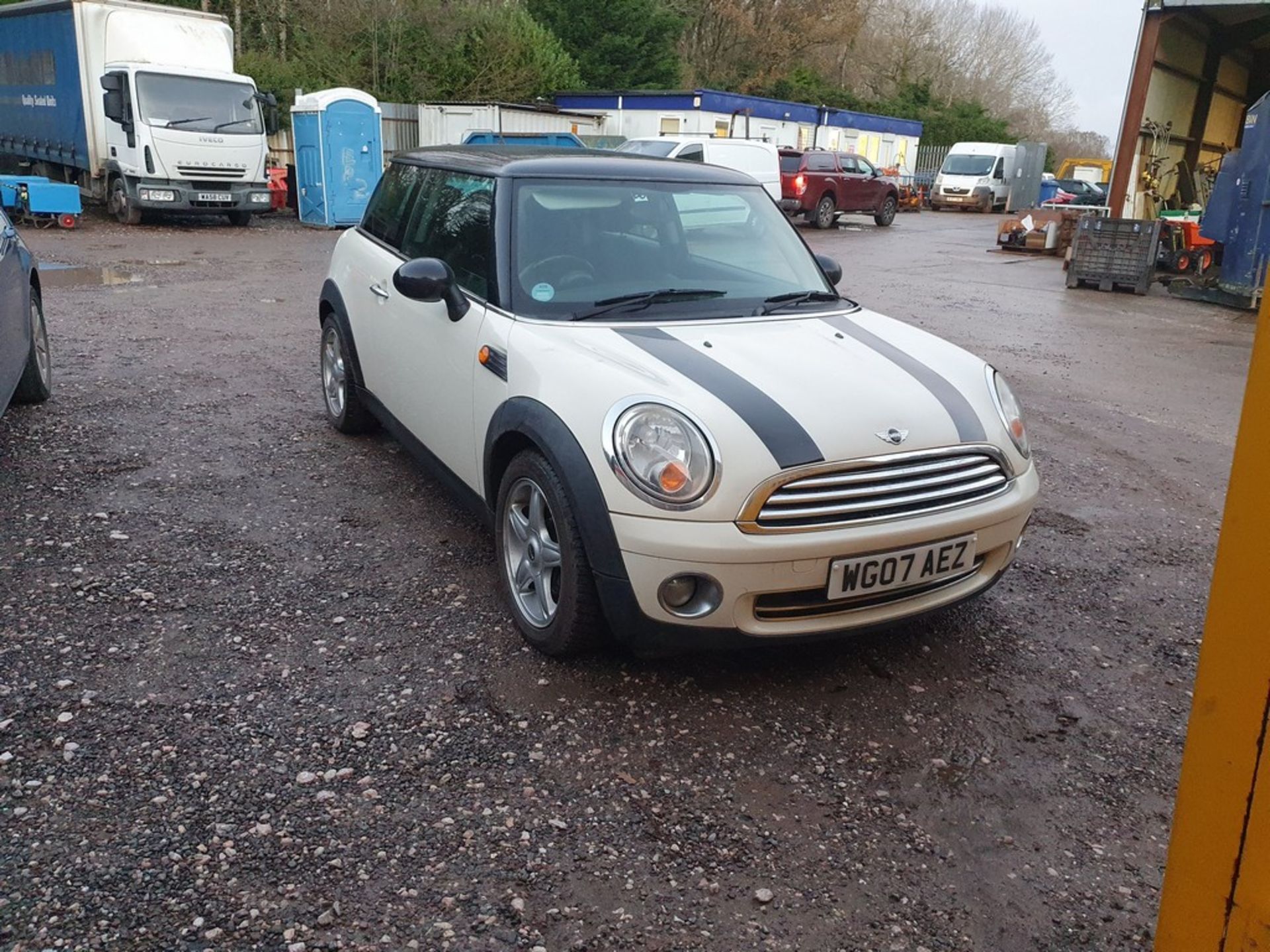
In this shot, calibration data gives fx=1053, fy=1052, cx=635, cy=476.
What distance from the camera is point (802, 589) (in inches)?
123

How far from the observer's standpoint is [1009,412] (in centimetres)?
375

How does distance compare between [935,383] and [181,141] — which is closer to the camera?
[935,383]

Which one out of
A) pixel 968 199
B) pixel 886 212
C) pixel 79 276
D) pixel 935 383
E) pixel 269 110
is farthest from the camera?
pixel 968 199

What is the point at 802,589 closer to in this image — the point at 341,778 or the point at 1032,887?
the point at 1032,887

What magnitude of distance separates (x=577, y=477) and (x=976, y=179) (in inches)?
1452

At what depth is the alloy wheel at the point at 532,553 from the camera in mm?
3482

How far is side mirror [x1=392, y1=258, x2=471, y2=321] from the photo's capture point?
4.00 metres

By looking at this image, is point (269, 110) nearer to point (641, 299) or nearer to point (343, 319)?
point (343, 319)

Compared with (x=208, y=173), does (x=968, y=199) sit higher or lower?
lower

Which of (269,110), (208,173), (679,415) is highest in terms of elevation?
(269,110)

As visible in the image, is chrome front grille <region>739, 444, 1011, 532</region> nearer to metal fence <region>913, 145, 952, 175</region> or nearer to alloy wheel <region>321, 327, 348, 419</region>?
alloy wheel <region>321, 327, 348, 419</region>

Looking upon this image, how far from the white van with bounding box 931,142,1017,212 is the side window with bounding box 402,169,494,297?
34.8 meters

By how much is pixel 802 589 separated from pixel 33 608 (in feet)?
9.03

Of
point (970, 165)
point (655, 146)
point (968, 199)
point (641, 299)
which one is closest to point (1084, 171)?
point (970, 165)
